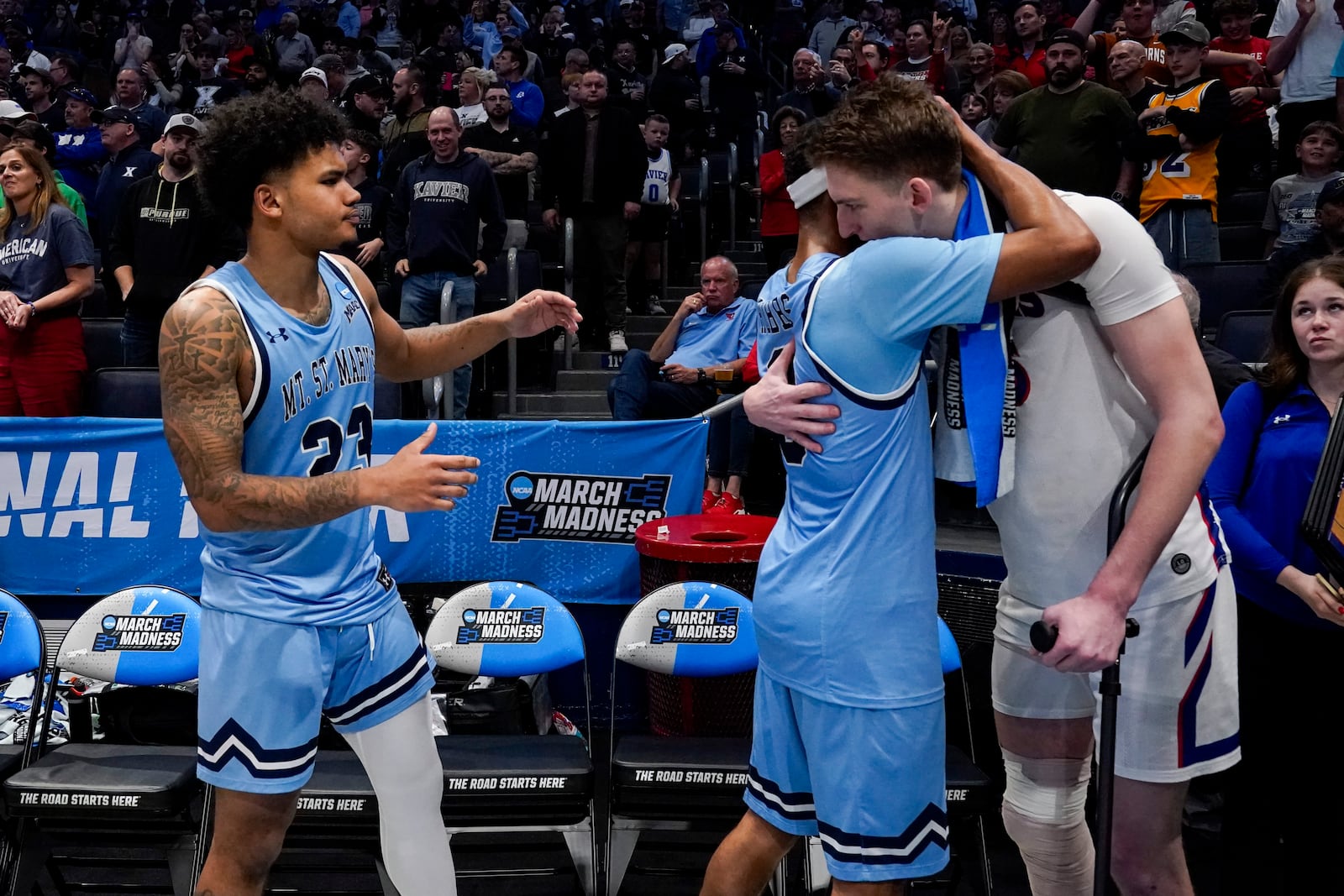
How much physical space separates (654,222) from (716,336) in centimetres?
231

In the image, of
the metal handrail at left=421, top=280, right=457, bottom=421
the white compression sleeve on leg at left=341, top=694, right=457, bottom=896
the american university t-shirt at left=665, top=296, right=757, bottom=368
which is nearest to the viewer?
the white compression sleeve on leg at left=341, top=694, right=457, bottom=896

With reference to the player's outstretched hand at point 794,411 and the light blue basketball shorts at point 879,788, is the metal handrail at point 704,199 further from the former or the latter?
the light blue basketball shorts at point 879,788

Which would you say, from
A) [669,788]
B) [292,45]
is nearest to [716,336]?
[669,788]

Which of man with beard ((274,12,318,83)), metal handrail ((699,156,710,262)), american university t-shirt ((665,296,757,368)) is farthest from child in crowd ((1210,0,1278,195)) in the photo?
man with beard ((274,12,318,83))

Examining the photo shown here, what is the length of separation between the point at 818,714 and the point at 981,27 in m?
11.9

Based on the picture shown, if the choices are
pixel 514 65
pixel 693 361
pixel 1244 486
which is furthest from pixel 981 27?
pixel 1244 486

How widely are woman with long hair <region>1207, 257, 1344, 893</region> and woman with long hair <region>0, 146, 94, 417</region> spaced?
5.44 m

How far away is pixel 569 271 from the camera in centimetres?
795

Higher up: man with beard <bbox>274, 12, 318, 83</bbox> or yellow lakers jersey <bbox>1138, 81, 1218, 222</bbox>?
man with beard <bbox>274, 12, 318, 83</bbox>

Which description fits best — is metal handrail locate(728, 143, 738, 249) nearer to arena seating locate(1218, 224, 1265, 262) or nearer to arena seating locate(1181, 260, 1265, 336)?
arena seating locate(1218, 224, 1265, 262)

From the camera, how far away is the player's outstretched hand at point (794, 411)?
2.28 meters

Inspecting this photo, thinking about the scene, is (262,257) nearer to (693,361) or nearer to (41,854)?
(41,854)

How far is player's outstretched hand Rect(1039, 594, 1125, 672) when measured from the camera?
2.07m

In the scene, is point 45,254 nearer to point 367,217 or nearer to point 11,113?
point 367,217
